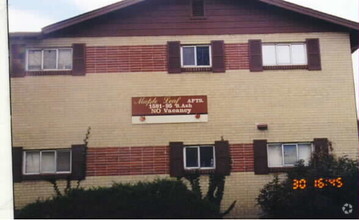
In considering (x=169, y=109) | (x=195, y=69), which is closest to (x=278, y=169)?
(x=169, y=109)

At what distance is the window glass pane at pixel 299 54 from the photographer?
10.7 metres

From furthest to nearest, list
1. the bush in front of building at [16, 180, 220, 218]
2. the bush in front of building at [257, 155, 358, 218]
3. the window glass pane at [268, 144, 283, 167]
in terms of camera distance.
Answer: the window glass pane at [268, 144, 283, 167], the bush in front of building at [257, 155, 358, 218], the bush in front of building at [16, 180, 220, 218]

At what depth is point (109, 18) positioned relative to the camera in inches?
408

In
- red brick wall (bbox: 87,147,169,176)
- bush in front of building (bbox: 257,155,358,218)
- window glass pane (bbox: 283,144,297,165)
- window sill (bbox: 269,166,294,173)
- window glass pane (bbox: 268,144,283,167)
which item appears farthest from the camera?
window glass pane (bbox: 268,144,283,167)

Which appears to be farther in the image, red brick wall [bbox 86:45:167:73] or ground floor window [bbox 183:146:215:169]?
ground floor window [bbox 183:146:215:169]

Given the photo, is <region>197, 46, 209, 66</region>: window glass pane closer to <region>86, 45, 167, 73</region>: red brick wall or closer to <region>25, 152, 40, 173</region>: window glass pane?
<region>86, 45, 167, 73</region>: red brick wall

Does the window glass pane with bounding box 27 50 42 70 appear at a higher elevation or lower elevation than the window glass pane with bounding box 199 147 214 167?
higher

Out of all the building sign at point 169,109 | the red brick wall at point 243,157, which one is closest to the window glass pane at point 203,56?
the building sign at point 169,109

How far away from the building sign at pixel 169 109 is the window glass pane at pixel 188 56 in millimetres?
1269

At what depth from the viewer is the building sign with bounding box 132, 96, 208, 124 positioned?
980 cm

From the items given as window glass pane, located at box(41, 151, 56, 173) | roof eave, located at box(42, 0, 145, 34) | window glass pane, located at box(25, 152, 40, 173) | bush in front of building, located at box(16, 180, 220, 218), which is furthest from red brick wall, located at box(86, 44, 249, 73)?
bush in front of building, located at box(16, 180, 220, 218)

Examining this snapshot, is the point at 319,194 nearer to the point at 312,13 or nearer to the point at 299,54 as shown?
the point at 299,54

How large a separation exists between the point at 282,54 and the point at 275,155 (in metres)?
2.66

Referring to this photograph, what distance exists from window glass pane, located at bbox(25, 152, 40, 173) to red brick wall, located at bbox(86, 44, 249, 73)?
2.45m
